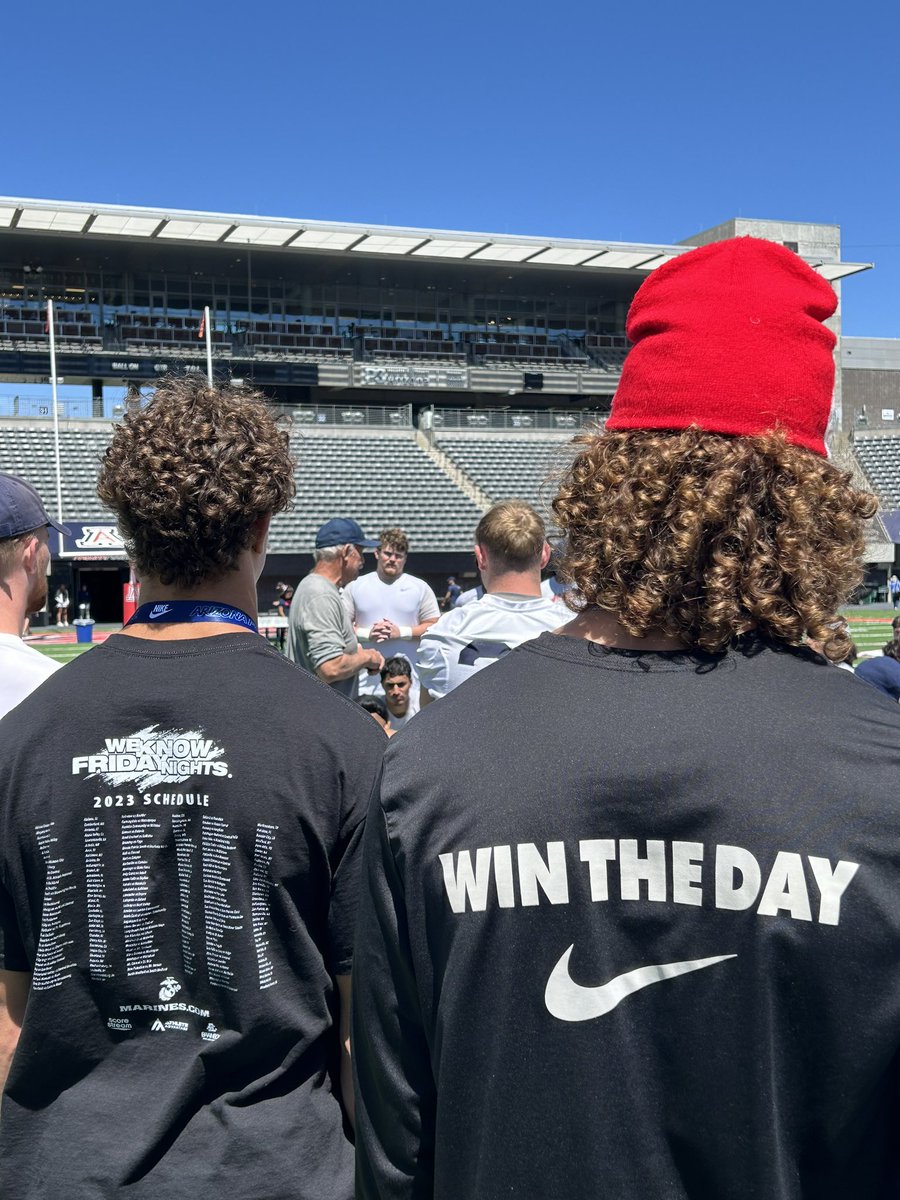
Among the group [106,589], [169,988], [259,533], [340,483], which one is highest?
[259,533]

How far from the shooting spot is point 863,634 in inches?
935

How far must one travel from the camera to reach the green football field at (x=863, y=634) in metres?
20.8

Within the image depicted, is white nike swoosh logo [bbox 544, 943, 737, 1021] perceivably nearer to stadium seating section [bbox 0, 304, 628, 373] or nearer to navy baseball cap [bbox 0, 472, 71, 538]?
navy baseball cap [bbox 0, 472, 71, 538]

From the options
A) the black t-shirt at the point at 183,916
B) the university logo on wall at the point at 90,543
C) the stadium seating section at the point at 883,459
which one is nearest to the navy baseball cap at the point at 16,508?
the black t-shirt at the point at 183,916

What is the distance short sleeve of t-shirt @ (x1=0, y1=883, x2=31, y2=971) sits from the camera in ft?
6.03

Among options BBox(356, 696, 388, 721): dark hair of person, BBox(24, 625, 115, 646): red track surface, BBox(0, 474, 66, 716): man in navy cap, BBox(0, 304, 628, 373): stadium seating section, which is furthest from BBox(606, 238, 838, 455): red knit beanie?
BBox(0, 304, 628, 373): stadium seating section

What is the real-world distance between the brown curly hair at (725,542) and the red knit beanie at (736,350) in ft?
0.11

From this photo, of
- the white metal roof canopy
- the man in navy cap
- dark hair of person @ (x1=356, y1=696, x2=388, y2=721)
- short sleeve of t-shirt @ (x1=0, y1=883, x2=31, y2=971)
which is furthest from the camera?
the white metal roof canopy

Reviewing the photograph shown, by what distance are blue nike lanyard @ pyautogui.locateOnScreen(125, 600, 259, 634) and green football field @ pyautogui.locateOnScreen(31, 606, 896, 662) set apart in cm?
1563

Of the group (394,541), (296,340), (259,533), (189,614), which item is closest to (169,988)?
(189,614)

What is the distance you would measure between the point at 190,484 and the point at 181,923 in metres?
0.78

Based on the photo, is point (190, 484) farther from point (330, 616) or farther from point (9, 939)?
point (330, 616)

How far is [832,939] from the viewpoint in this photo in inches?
42.3

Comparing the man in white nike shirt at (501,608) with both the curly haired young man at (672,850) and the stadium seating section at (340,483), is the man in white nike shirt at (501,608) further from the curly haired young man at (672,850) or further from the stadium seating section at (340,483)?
the stadium seating section at (340,483)
